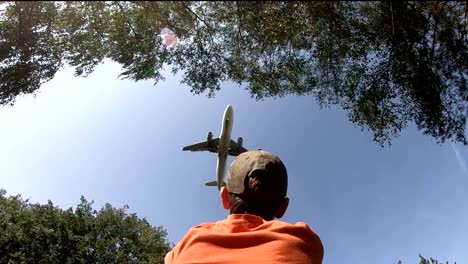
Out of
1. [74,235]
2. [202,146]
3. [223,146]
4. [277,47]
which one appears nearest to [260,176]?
[277,47]

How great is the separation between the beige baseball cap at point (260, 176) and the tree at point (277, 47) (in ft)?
9.35

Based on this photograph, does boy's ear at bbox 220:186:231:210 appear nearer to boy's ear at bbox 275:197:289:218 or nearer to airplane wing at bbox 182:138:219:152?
boy's ear at bbox 275:197:289:218

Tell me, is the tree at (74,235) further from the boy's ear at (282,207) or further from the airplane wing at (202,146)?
the boy's ear at (282,207)

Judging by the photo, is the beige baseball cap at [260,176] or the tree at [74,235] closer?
the beige baseball cap at [260,176]

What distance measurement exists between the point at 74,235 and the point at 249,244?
26749 mm

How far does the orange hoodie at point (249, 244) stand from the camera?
2033mm

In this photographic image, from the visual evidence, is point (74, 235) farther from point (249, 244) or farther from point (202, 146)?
point (249, 244)

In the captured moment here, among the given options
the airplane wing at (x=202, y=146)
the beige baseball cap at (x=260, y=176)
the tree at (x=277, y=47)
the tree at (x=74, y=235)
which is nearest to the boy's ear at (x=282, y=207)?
the beige baseball cap at (x=260, y=176)

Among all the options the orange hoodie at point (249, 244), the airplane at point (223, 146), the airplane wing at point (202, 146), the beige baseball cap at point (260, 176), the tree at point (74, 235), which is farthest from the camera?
the tree at point (74, 235)

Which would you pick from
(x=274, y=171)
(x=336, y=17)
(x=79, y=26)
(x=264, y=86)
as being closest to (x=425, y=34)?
(x=336, y=17)

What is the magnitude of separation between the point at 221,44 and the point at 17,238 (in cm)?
2269

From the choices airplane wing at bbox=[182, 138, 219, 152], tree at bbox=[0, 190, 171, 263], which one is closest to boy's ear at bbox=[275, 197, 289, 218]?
airplane wing at bbox=[182, 138, 219, 152]

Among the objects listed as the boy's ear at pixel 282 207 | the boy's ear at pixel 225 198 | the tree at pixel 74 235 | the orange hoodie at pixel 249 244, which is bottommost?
the orange hoodie at pixel 249 244

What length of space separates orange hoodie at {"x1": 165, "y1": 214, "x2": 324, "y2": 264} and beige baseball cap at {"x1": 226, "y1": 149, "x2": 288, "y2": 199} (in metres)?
0.20
